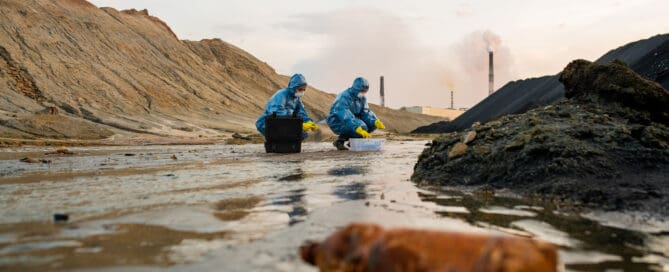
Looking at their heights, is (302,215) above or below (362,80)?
below

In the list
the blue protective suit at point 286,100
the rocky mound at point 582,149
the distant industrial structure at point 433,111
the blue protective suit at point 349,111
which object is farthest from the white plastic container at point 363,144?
the distant industrial structure at point 433,111

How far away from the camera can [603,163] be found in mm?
4645

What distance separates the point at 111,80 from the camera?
39656 millimetres

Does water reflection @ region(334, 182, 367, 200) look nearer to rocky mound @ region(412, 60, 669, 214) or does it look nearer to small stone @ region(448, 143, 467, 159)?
rocky mound @ region(412, 60, 669, 214)

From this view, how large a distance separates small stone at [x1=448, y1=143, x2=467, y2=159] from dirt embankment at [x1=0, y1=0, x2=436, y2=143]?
20.4 m

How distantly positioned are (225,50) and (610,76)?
191 feet

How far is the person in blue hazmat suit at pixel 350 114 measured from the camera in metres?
12.9

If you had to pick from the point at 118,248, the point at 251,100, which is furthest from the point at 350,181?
the point at 251,100

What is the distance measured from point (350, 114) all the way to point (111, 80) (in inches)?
1219

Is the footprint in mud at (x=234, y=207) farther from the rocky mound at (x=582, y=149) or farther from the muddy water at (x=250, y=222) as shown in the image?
the rocky mound at (x=582, y=149)

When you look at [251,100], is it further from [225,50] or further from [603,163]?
[603,163]

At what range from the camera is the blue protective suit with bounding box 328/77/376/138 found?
12930 millimetres

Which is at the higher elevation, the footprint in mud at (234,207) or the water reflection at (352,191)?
→ the water reflection at (352,191)

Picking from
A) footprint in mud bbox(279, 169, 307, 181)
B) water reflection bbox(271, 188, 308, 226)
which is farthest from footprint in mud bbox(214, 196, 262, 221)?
footprint in mud bbox(279, 169, 307, 181)
